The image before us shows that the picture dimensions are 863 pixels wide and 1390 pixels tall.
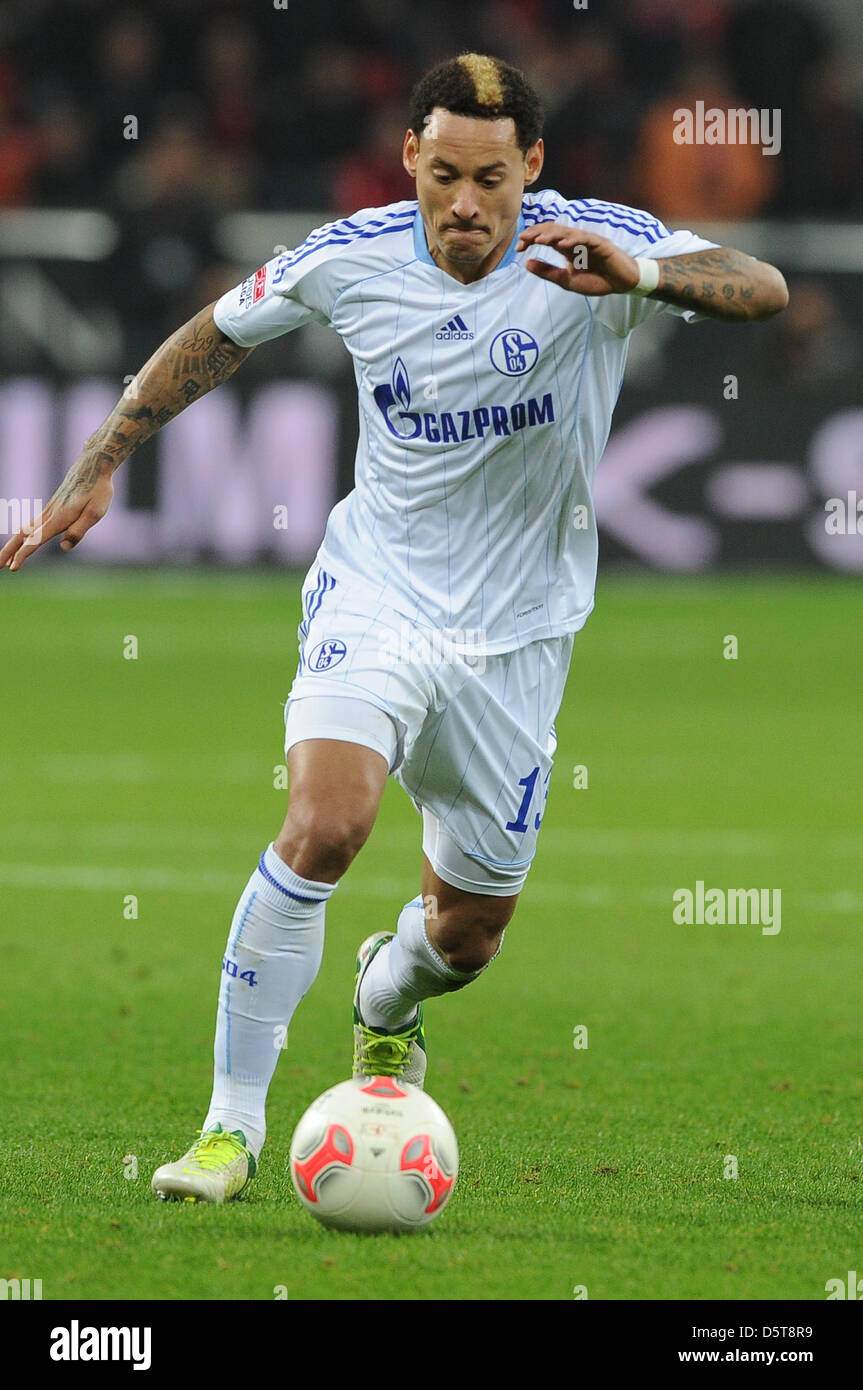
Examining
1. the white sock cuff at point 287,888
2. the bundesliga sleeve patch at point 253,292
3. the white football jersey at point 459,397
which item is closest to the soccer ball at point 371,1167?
the white sock cuff at point 287,888

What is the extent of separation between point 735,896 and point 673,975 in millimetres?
1008

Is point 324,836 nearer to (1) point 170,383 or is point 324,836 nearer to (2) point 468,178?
(1) point 170,383

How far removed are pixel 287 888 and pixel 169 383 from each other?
4.13 ft

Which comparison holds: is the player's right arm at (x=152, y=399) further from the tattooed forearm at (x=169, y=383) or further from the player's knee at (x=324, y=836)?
the player's knee at (x=324, y=836)

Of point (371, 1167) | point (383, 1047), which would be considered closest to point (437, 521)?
point (383, 1047)

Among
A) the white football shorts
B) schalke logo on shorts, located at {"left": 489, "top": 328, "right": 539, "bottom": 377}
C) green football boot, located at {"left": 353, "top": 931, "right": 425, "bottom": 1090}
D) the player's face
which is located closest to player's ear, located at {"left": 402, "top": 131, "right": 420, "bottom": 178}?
the player's face

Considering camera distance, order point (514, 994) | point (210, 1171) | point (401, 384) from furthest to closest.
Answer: point (514, 994) < point (401, 384) < point (210, 1171)

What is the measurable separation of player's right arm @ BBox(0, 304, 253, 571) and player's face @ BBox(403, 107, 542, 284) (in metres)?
0.62

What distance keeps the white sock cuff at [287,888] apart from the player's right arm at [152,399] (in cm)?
92

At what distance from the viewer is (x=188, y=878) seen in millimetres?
8773

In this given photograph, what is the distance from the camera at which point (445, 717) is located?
4.85 meters

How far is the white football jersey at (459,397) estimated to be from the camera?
188 inches

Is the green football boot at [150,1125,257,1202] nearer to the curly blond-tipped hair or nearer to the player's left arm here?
the player's left arm

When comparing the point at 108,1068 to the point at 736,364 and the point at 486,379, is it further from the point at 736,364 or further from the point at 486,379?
the point at 736,364
